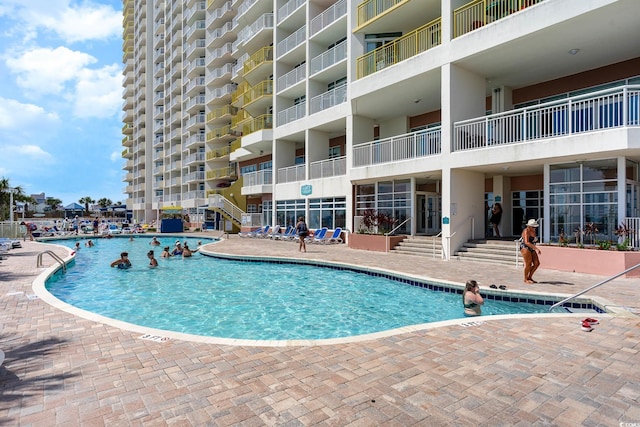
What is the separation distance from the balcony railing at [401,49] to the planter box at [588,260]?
32.1ft

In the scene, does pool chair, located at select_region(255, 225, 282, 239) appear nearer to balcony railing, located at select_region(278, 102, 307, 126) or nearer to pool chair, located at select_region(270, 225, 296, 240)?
pool chair, located at select_region(270, 225, 296, 240)

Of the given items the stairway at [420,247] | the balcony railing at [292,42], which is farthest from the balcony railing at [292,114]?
the stairway at [420,247]

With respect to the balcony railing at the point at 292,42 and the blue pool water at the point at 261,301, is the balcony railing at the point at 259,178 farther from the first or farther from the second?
the blue pool water at the point at 261,301

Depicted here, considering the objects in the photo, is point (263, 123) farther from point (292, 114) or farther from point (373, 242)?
point (373, 242)

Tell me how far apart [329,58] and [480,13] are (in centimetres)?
1078

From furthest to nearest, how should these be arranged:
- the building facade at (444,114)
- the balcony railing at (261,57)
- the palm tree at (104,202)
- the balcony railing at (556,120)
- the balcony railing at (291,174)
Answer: the palm tree at (104,202) < the balcony railing at (261,57) < the balcony railing at (291,174) < the building facade at (444,114) < the balcony railing at (556,120)

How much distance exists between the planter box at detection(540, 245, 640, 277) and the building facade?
34.8 inches

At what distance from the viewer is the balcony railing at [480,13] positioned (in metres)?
12.9

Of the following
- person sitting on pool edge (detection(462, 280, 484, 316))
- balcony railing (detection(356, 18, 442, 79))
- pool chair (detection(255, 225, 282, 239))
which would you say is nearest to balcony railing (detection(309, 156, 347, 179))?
Answer: pool chair (detection(255, 225, 282, 239))

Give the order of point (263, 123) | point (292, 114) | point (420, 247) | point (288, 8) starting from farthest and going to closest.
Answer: point (263, 123), point (288, 8), point (292, 114), point (420, 247)

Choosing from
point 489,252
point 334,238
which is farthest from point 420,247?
point 334,238

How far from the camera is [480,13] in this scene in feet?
45.3

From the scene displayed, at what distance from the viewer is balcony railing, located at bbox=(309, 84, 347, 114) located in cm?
2125

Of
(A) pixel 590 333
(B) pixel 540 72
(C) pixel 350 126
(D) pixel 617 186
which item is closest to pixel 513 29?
(B) pixel 540 72
